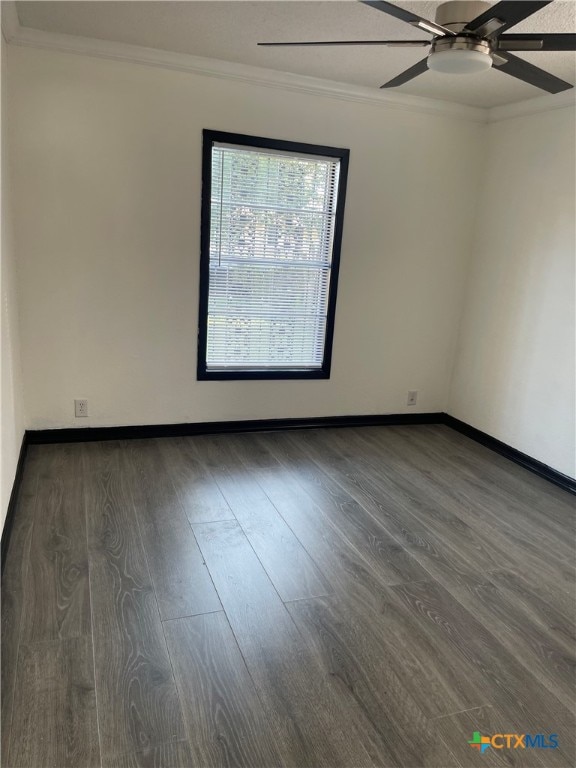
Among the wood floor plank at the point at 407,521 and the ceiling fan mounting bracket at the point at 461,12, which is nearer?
the ceiling fan mounting bracket at the point at 461,12

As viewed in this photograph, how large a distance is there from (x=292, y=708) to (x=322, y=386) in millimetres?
2826

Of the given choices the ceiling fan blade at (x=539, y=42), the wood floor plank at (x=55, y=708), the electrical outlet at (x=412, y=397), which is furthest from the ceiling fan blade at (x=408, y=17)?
the electrical outlet at (x=412, y=397)

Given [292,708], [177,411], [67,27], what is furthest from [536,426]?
[67,27]

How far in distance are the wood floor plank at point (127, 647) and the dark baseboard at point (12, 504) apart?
358mm

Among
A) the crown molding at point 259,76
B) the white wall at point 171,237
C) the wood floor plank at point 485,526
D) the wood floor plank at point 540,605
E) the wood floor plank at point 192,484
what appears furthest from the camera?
the white wall at point 171,237

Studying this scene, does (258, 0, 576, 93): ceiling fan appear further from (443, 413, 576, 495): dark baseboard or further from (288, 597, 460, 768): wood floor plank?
(443, 413, 576, 495): dark baseboard

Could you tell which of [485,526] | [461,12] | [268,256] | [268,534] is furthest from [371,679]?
[268,256]

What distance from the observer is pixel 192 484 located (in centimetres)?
329

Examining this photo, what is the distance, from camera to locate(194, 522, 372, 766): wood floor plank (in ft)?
5.32

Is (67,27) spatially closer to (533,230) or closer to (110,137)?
(110,137)

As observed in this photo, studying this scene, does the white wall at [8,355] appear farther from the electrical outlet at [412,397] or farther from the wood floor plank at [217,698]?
the electrical outlet at [412,397]

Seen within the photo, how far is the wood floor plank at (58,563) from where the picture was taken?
2.04 meters

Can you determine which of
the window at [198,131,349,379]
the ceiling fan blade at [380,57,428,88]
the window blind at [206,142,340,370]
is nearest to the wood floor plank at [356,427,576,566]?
the window at [198,131,349,379]

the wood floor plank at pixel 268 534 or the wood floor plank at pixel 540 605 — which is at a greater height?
the wood floor plank at pixel 540 605
